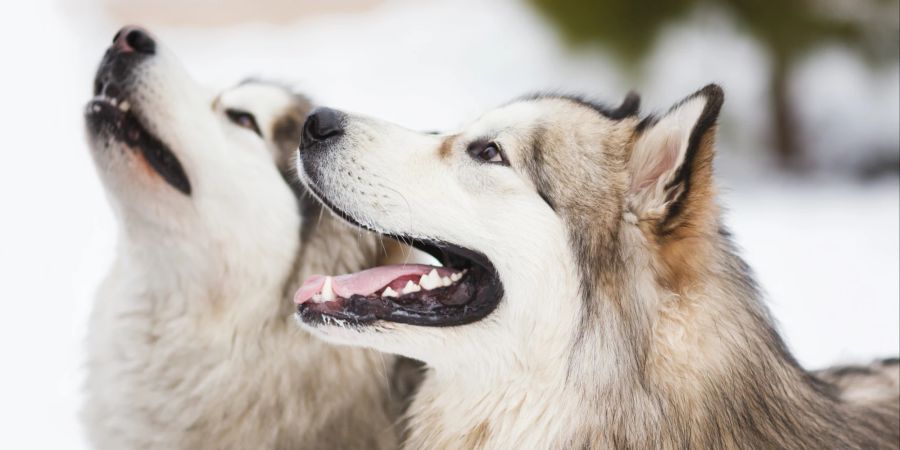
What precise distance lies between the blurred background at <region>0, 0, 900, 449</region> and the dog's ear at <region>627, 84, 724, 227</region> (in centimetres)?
197

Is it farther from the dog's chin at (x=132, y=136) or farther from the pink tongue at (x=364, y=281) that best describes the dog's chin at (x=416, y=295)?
the dog's chin at (x=132, y=136)

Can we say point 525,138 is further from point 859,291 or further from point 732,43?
point 732,43

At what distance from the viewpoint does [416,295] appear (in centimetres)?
158

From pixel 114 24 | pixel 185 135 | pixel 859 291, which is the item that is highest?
pixel 114 24

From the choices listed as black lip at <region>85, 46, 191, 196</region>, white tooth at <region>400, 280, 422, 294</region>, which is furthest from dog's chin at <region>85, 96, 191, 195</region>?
white tooth at <region>400, 280, 422, 294</region>

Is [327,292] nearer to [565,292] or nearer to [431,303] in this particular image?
[431,303]

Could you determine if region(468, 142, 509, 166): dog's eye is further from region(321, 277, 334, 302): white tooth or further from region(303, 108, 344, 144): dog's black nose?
region(321, 277, 334, 302): white tooth

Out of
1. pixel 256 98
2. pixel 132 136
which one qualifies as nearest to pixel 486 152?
pixel 256 98

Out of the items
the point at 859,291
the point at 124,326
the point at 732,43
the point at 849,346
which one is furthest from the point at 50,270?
the point at 732,43

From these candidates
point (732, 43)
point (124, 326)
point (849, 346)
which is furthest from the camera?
point (732, 43)

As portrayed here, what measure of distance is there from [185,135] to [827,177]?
16.6ft

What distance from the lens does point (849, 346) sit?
10.5 feet

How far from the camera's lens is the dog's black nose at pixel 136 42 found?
1.84m

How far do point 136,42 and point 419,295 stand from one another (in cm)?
95
